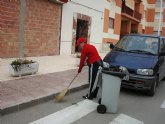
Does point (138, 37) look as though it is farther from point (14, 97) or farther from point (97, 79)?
point (14, 97)

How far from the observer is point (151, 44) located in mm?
9148

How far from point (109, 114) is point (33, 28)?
8945 mm

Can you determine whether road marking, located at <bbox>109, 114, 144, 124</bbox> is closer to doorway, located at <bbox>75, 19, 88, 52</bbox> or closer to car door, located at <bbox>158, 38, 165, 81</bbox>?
car door, located at <bbox>158, 38, 165, 81</bbox>

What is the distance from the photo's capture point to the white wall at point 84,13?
54.9 feet

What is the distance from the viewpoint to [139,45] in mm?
9078

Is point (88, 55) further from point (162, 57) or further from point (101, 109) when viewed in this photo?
point (162, 57)

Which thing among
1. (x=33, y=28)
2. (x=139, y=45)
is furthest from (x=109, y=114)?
(x=33, y=28)

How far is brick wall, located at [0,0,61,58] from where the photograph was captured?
12.4 meters

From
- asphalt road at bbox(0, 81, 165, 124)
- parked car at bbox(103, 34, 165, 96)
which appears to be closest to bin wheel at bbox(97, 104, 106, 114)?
asphalt road at bbox(0, 81, 165, 124)

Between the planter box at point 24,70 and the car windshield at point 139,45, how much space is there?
2.83 meters

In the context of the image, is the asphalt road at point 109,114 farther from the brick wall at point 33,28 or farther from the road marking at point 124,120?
the brick wall at point 33,28

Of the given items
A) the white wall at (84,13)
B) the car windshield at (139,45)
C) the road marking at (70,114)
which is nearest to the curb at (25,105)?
the road marking at (70,114)

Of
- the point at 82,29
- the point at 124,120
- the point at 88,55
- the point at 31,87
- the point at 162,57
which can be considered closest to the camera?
the point at 124,120

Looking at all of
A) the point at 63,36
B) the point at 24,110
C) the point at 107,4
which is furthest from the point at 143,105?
the point at 107,4
